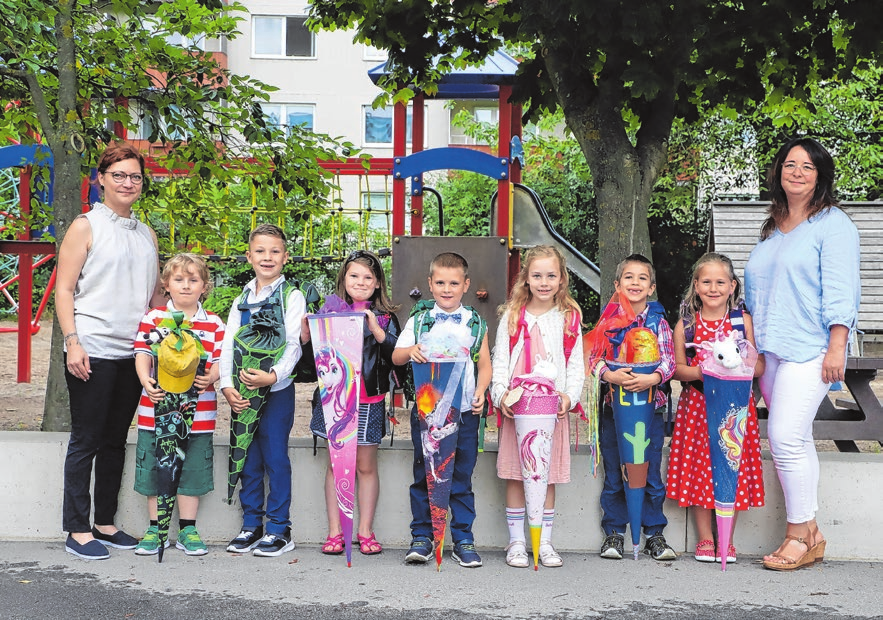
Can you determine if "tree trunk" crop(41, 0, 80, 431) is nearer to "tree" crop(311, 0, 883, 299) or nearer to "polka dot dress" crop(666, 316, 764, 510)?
"tree" crop(311, 0, 883, 299)

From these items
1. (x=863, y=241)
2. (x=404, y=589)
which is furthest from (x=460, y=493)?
(x=863, y=241)

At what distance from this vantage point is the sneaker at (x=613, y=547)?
4.57m

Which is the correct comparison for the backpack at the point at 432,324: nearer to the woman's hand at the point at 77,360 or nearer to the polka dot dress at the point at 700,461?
the polka dot dress at the point at 700,461

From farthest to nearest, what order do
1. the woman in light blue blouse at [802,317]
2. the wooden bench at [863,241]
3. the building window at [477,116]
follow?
the building window at [477,116]
the wooden bench at [863,241]
the woman in light blue blouse at [802,317]

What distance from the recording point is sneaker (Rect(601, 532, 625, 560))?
457 centimetres

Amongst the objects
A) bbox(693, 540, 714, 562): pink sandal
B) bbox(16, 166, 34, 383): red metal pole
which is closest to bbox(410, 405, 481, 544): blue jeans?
bbox(693, 540, 714, 562): pink sandal

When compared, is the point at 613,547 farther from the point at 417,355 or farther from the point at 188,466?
the point at 188,466

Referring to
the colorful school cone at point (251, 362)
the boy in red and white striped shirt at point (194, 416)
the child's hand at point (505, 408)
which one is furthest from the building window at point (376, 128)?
the child's hand at point (505, 408)

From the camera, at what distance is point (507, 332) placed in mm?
4598

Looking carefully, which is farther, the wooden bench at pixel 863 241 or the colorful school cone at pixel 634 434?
the wooden bench at pixel 863 241

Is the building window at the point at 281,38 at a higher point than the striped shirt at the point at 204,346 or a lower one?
higher

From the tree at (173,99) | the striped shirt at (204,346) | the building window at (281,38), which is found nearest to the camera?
the striped shirt at (204,346)

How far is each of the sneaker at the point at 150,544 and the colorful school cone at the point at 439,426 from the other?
4.12ft

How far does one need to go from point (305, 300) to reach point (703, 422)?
1934 mm
